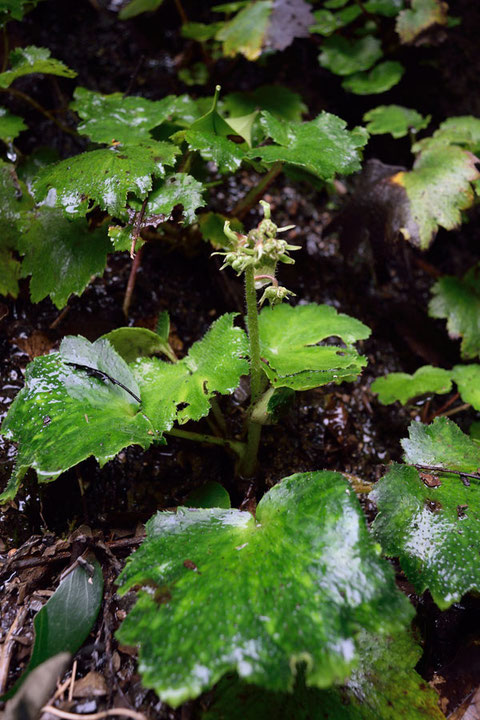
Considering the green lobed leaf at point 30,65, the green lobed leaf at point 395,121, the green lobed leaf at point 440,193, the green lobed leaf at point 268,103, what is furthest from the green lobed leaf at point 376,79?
the green lobed leaf at point 30,65

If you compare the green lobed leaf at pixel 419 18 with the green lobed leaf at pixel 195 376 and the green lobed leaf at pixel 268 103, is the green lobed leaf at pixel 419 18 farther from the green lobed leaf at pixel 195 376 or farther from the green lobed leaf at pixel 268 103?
the green lobed leaf at pixel 195 376

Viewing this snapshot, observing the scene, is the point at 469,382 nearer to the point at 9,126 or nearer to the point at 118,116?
the point at 118,116

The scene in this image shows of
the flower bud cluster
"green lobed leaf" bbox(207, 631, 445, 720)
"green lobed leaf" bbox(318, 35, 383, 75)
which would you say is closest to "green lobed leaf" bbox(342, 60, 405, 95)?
"green lobed leaf" bbox(318, 35, 383, 75)

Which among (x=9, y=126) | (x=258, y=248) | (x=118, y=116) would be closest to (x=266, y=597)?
(x=258, y=248)

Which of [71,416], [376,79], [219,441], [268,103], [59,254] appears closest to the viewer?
[71,416]

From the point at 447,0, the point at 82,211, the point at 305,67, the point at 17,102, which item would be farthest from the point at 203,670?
the point at 447,0

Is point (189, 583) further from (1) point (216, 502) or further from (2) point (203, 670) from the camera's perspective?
(1) point (216, 502)
